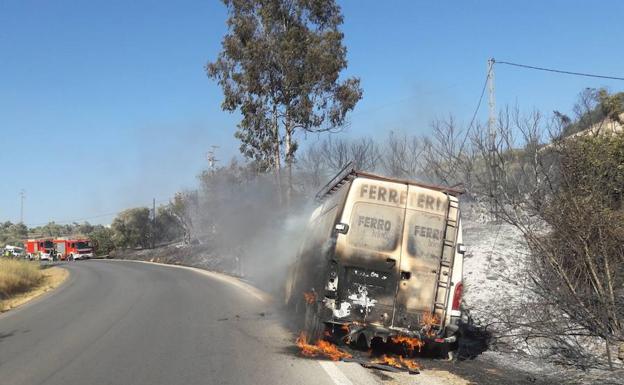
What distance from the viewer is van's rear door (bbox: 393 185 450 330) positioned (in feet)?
24.5

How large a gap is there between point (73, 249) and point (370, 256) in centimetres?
6118

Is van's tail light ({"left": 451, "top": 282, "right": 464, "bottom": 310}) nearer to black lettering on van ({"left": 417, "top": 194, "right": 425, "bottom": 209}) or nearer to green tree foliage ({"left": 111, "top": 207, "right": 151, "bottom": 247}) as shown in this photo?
black lettering on van ({"left": 417, "top": 194, "right": 425, "bottom": 209})

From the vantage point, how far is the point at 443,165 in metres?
28.1

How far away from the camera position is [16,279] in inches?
867

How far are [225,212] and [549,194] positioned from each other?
29.1m

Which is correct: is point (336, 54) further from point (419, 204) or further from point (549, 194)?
point (419, 204)

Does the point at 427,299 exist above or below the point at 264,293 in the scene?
above

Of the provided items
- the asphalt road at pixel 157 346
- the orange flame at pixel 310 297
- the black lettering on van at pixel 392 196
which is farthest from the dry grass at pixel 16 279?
the black lettering on van at pixel 392 196

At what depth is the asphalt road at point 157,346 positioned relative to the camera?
21.2 feet

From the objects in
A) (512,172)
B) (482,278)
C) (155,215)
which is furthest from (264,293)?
(155,215)

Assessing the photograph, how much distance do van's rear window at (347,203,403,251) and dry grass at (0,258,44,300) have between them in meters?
16.5

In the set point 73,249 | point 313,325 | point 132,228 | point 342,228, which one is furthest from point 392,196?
point 132,228

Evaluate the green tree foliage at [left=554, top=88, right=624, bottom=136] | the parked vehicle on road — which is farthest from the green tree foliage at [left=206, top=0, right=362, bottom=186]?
the parked vehicle on road

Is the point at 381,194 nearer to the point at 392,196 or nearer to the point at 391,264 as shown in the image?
the point at 392,196
